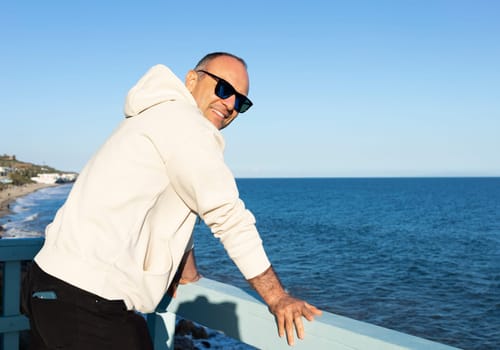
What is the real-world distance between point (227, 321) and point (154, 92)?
86 centimetres

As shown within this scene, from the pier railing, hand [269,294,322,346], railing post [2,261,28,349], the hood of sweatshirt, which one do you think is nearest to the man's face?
the hood of sweatshirt

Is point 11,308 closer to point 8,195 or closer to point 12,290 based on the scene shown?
point 12,290

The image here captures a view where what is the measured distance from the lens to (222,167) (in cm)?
157

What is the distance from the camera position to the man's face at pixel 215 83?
2068 mm

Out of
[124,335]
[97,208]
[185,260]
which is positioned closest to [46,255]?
[97,208]

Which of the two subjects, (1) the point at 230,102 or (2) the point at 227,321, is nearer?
(2) the point at 227,321

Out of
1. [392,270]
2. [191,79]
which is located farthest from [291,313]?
[392,270]

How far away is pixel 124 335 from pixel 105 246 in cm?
30

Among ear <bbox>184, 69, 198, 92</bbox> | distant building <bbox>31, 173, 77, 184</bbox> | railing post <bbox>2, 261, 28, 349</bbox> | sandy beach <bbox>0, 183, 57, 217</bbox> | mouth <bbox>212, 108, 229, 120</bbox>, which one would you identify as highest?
ear <bbox>184, 69, 198, 92</bbox>

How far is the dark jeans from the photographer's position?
1.59 m

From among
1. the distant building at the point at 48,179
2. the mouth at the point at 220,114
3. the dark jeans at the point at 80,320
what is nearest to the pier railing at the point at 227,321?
the dark jeans at the point at 80,320

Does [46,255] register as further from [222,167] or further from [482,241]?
[482,241]

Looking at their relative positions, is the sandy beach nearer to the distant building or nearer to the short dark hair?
the distant building

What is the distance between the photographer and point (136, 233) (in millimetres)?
1622
